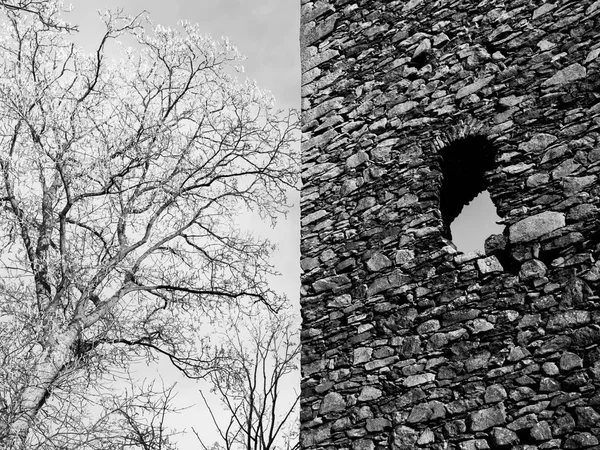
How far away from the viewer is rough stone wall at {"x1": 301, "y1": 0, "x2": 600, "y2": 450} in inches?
180

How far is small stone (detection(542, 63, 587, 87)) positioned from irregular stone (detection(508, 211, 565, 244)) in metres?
1.00

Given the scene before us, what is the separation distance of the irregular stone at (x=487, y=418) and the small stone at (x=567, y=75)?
7.62ft

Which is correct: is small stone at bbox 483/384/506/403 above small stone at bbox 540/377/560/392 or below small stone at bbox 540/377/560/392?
above


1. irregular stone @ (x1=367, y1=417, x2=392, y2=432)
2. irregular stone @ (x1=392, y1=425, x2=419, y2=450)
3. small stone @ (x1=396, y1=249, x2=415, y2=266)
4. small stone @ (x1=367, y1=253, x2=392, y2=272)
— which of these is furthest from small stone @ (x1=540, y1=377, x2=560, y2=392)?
small stone @ (x1=367, y1=253, x2=392, y2=272)

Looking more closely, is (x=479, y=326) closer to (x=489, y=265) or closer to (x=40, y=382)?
(x=489, y=265)

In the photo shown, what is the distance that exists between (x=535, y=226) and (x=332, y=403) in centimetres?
188

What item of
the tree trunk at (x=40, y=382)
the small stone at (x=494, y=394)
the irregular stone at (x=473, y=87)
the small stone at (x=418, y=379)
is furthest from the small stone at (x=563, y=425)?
the tree trunk at (x=40, y=382)

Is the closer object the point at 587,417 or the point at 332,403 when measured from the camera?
the point at 587,417

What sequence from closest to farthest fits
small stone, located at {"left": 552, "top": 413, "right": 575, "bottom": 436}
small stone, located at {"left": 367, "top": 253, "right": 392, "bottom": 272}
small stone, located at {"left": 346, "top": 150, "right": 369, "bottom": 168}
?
1. small stone, located at {"left": 552, "top": 413, "right": 575, "bottom": 436}
2. small stone, located at {"left": 367, "top": 253, "right": 392, "bottom": 272}
3. small stone, located at {"left": 346, "top": 150, "right": 369, "bottom": 168}

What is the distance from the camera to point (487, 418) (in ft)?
14.9

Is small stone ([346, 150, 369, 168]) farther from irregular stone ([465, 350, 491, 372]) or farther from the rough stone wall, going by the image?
irregular stone ([465, 350, 491, 372])

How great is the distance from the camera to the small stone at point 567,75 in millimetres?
5191

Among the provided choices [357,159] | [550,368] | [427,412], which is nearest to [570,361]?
[550,368]

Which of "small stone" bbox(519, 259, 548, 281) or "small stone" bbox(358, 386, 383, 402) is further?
"small stone" bbox(358, 386, 383, 402)
